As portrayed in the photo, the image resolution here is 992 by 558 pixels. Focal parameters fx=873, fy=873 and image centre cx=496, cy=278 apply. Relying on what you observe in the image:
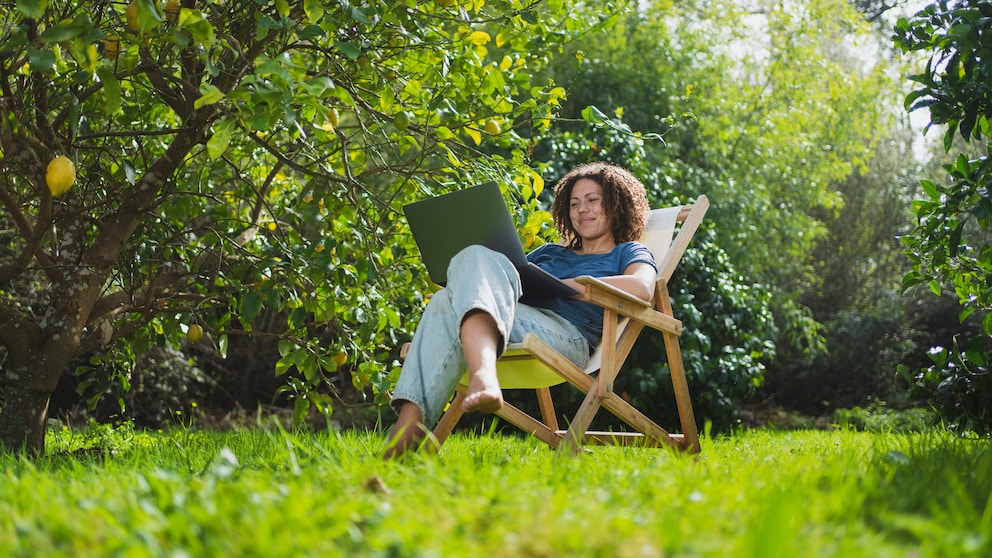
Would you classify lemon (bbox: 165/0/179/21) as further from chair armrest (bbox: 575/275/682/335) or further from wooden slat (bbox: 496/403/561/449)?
wooden slat (bbox: 496/403/561/449)

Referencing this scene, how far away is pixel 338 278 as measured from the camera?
3.03 meters

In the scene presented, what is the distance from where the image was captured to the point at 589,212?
350 cm

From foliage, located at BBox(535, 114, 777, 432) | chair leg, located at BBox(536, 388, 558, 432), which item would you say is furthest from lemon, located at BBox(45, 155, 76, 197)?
foliage, located at BBox(535, 114, 777, 432)

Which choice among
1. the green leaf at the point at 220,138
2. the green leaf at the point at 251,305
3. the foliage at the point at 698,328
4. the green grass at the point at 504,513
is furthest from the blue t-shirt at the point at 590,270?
the foliage at the point at 698,328

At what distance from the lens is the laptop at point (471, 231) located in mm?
2830

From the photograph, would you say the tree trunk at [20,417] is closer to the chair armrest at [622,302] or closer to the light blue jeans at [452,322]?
the light blue jeans at [452,322]

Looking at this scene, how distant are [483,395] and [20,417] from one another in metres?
2.02

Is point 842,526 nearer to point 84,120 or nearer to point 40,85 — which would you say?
point 84,120

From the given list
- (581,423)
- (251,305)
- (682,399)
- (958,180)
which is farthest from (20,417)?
(958,180)

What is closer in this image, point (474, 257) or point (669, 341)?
point (474, 257)

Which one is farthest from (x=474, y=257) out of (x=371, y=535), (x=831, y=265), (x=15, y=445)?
(x=831, y=265)

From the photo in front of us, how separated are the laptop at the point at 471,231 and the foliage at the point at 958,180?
1.35 m

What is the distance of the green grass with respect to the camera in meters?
1.30

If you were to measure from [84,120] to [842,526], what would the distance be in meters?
2.30
